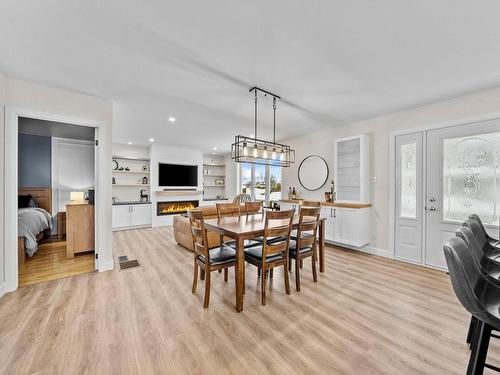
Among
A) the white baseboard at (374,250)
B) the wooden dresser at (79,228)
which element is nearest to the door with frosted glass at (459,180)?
the white baseboard at (374,250)

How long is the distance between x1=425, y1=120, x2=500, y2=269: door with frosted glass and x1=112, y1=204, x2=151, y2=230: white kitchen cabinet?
686cm

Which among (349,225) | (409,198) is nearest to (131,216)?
(349,225)

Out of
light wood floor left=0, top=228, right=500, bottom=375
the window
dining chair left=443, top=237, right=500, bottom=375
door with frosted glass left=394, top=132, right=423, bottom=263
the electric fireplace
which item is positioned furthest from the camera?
the electric fireplace

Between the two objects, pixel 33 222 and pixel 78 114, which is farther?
pixel 33 222

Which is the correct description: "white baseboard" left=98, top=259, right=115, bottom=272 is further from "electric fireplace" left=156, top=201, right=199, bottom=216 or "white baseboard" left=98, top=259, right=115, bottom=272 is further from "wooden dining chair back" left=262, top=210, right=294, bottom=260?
"electric fireplace" left=156, top=201, right=199, bottom=216

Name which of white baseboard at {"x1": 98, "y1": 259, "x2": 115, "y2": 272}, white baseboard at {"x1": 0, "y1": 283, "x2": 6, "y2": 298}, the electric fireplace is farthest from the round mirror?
white baseboard at {"x1": 0, "y1": 283, "x2": 6, "y2": 298}

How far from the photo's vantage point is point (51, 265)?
350cm

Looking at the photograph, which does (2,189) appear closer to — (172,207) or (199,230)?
(199,230)

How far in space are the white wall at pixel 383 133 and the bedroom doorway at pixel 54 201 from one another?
4.72 metres

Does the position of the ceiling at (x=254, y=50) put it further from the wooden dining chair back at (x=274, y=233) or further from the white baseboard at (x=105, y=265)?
the white baseboard at (x=105, y=265)

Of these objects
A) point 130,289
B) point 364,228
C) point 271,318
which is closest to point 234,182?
point 364,228

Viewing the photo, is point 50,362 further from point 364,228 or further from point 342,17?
point 364,228

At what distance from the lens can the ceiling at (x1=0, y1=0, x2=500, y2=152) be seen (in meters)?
1.66

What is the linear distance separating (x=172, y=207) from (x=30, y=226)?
11.9 feet
